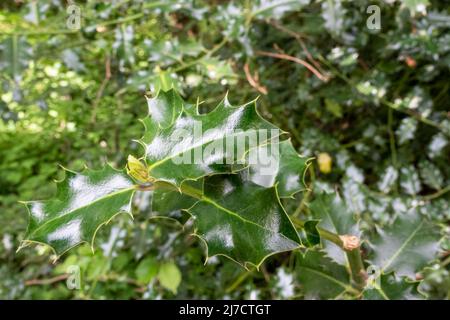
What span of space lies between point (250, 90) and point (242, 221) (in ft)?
3.46

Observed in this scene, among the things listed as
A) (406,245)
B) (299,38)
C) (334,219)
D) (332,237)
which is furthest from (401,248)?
(299,38)

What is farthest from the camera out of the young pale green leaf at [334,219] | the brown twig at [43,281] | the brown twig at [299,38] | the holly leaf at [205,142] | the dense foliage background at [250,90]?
the brown twig at [43,281]

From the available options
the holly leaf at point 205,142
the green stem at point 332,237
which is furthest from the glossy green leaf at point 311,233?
the holly leaf at point 205,142

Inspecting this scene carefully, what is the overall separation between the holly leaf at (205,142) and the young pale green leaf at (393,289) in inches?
12.1

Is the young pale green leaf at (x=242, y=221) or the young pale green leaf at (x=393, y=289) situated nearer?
the young pale green leaf at (x=242, y=221)

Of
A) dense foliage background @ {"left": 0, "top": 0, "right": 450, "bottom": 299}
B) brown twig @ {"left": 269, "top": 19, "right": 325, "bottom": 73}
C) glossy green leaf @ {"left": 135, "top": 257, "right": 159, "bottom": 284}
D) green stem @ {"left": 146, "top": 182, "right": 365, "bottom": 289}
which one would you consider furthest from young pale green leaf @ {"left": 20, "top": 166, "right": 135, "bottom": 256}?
glossy green leaf @ {"left": 135, "top": 257, "right": 159, "bottom": 284}

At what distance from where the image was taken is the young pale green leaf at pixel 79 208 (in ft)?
1.70

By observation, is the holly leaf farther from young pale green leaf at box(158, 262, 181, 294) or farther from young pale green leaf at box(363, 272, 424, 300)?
young pale green leaf at box(158, 262, 181, 294)

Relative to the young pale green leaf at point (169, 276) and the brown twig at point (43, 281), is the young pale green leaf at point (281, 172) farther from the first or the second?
the brown twig at point (43, 281)

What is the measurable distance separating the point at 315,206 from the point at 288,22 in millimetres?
916

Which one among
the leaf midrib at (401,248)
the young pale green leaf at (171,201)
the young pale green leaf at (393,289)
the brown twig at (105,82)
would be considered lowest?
the brown twig at (105,82)

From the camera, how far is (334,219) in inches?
32.4
